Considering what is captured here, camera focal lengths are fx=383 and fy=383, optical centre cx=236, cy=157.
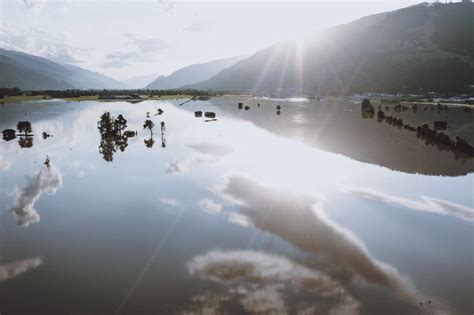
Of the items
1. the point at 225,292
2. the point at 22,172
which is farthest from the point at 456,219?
the point at 22,172

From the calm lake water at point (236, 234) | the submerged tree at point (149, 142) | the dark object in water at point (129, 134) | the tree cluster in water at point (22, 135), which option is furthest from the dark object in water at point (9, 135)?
the submerged tree at point (149, 142)

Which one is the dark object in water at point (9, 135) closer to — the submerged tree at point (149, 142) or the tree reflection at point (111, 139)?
the tree reflection at point (111, 139)

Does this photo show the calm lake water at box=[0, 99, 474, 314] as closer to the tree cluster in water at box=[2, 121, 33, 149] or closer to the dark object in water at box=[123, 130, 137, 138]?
the tree cluster in water at box=[2, 121, 33, 149]

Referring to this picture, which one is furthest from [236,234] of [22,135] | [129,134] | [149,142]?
[22,135]

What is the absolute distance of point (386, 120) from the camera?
109m

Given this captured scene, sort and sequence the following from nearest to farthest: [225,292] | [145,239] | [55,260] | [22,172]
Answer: [225,292], [55,260], [145,239], [22,172]

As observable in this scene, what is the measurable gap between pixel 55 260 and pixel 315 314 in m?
16.4

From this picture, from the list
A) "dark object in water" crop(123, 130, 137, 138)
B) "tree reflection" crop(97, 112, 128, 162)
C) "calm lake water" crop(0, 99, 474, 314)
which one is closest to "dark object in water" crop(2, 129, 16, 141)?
"tree reflection" crop(97, 112, 128, 162)

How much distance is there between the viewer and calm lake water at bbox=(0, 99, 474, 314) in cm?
2014

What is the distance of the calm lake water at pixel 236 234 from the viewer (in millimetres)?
20141

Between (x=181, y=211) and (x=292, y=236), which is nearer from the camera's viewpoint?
(x=292, y=236)

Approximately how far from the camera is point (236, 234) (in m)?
28.0

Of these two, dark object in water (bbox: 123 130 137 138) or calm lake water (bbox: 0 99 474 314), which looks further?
dark object in water (bbox: 123 130 137 138)

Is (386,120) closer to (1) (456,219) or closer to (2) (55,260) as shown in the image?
(1) (456,219)
